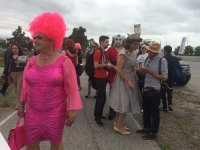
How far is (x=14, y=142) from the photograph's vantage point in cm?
219

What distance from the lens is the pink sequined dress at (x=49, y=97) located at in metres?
2.16

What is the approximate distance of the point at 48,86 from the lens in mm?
2150

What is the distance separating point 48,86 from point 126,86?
6.50 ft

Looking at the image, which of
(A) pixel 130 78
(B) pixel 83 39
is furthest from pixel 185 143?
(B) pixel 83 39

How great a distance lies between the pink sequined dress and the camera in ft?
7.08

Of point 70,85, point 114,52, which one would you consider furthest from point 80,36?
point 70,85

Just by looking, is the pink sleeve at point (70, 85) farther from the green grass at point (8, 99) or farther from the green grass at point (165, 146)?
the green grass at point (8, 99)

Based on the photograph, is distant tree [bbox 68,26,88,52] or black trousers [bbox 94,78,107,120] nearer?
black trousers [bbox 94,78,107,120]

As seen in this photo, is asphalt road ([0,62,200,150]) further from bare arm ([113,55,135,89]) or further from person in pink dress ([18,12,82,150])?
person in pink dress ([18,12,82,150])

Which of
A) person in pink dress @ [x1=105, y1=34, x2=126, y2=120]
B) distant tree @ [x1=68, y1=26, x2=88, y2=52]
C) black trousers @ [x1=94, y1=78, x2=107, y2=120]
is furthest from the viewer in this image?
distant tree @ [x1=68, y1=26, x2=88, y2=52]

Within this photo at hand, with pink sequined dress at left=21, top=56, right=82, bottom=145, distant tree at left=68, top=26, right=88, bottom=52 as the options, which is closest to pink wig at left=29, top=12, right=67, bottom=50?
pink sequined dress at left=21, top=56, right=82, bottom=145

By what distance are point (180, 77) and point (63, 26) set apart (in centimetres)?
415

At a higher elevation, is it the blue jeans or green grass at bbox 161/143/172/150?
the blue jeans

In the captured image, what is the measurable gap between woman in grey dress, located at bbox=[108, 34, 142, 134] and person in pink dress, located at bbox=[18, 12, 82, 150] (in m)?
1.66
